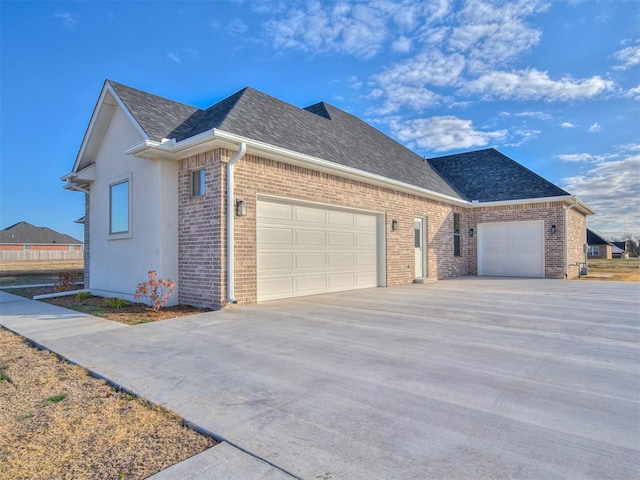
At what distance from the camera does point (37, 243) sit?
51.0m

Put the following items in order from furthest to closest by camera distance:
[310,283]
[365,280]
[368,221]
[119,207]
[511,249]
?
[511,249]
[368,221]
[365,280]
[310,283]
[119,207]

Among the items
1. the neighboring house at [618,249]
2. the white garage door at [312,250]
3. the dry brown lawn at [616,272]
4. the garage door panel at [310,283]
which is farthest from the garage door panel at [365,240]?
the neighboring house at [618,249]

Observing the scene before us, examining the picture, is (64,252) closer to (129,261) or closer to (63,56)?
(63,56)

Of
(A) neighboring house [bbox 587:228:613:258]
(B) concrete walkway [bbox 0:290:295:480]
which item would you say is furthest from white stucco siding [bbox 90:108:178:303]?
(A) neighboring house [bbox 587:228:613:258]

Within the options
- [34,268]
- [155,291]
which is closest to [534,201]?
[155,291]

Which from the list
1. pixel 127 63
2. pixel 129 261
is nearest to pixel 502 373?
pixel 129 261

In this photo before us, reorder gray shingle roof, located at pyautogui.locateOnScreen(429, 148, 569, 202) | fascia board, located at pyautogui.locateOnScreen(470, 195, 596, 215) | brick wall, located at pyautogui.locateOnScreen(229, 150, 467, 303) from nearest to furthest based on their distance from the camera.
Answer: brick wall, located at pyautogui.locateOnScreen(229, 150, 467, 303) → fascia board, located at pyautogui.locateOnScreen(470, 195, 596, 215) → gray shingle roof, located at pyautogui.locateOnScreen(429, 148, 569, 202)

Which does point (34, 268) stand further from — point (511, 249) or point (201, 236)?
point (511, 249)

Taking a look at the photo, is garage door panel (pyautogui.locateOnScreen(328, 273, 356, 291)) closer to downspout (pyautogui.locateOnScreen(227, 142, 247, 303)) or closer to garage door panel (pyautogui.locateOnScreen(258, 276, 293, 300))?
garage door panel (pyautogui.locateOnScreen(258, 276, 293, 300))

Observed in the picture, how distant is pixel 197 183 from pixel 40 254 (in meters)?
52.8

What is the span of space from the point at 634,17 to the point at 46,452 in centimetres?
1447

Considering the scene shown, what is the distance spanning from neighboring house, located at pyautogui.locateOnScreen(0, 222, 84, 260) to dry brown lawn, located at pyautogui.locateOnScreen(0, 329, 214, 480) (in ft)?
176

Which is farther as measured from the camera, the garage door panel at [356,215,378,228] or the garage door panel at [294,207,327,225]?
the garage door panel at [356,215,378,228]

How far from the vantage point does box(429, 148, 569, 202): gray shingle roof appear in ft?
51.3
